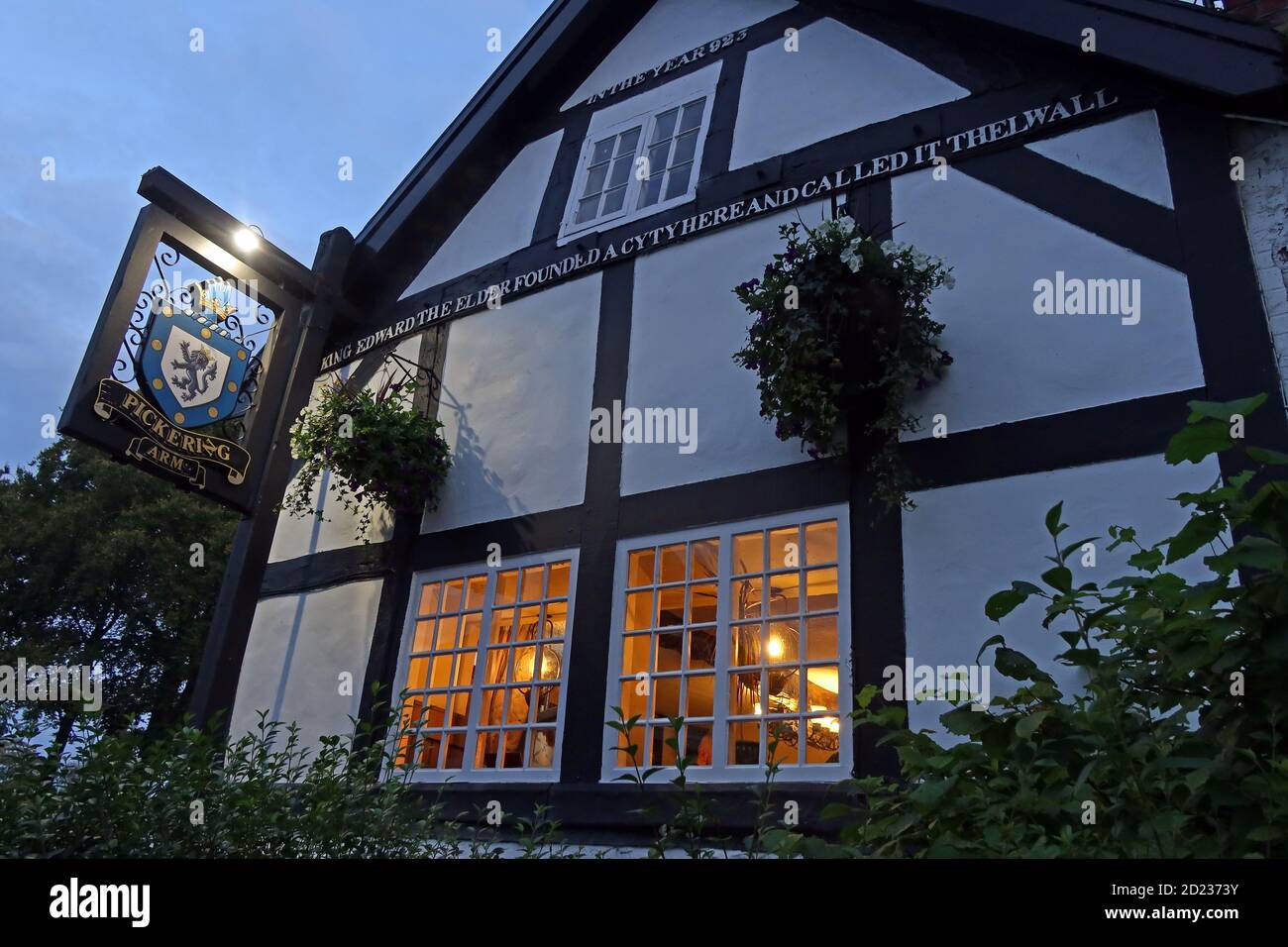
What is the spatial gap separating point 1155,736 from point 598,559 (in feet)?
15.1

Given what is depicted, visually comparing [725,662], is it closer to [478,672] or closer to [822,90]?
[478,672]

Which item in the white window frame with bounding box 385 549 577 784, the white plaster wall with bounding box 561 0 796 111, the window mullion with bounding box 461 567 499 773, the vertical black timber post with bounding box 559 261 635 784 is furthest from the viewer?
the white plaster wall with bounding box 561 0 796 111

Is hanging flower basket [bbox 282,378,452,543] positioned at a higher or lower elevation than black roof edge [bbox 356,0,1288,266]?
lower

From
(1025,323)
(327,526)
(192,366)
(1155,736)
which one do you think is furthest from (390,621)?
(1155,736)

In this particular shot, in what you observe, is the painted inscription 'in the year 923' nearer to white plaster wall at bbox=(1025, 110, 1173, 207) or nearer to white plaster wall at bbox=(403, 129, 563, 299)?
white plaster wall at bbox=(1025, 110, 1173, 207)

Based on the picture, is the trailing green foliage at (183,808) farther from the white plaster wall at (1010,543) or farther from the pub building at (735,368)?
the white plaster wall at (1010,543)

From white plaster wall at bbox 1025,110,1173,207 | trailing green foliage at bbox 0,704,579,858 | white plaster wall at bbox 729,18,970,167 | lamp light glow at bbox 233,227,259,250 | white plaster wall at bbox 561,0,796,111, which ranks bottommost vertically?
trailing green foliage at bbox 0,704,579,858

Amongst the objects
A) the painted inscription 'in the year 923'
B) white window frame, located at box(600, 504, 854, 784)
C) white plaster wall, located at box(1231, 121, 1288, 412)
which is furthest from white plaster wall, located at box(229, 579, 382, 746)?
white plaster wall, located at box(1231, 121, 1288, 412)

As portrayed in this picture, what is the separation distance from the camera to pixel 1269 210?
4.94 metres

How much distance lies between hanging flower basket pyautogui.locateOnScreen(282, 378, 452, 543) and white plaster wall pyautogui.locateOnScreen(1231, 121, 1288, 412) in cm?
542

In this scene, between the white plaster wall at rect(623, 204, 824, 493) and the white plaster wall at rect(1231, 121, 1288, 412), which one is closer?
the white plaster wall at rect(1231, 121, 1288, 412)

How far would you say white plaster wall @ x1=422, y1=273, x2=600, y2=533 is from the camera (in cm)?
703

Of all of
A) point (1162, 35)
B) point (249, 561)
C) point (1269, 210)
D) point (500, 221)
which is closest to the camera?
point (1269, 210)
